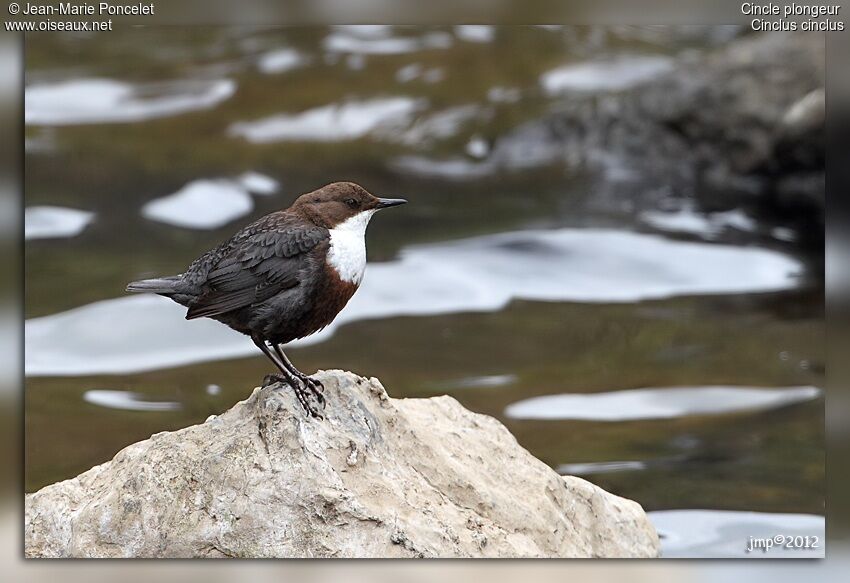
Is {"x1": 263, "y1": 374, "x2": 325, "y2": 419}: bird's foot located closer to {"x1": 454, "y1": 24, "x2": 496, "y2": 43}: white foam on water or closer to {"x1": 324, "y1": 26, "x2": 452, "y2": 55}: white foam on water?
{"x1": 324, "y1": 26, "x2": 452, "y2": 55}: white foam on water

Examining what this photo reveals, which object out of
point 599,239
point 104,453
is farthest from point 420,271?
point 104,453

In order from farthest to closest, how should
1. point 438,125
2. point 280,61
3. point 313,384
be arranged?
point 438,125 < point 280,61 < point 313,384

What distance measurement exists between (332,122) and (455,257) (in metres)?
2.12

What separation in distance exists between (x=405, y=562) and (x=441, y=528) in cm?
23

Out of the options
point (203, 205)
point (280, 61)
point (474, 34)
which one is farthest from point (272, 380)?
point (474, 34)

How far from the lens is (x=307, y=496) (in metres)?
3.47

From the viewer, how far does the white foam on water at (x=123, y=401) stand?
6.18 metres

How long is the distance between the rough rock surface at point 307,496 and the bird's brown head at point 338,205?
0.51m

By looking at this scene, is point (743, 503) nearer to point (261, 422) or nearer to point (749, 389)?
point (749, 389)

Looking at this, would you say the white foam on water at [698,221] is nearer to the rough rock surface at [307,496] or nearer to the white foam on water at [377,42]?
the white foam on water at [377,42]

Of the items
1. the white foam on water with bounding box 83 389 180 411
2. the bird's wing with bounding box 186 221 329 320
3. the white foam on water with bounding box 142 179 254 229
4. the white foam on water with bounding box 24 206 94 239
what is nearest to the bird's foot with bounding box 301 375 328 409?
the bird's wing with bounding box 186 221 329 320

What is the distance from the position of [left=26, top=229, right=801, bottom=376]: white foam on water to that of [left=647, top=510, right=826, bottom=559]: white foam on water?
278cm

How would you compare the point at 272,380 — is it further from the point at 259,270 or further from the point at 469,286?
the point at 469,286

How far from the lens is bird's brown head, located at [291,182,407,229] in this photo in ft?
12.4
